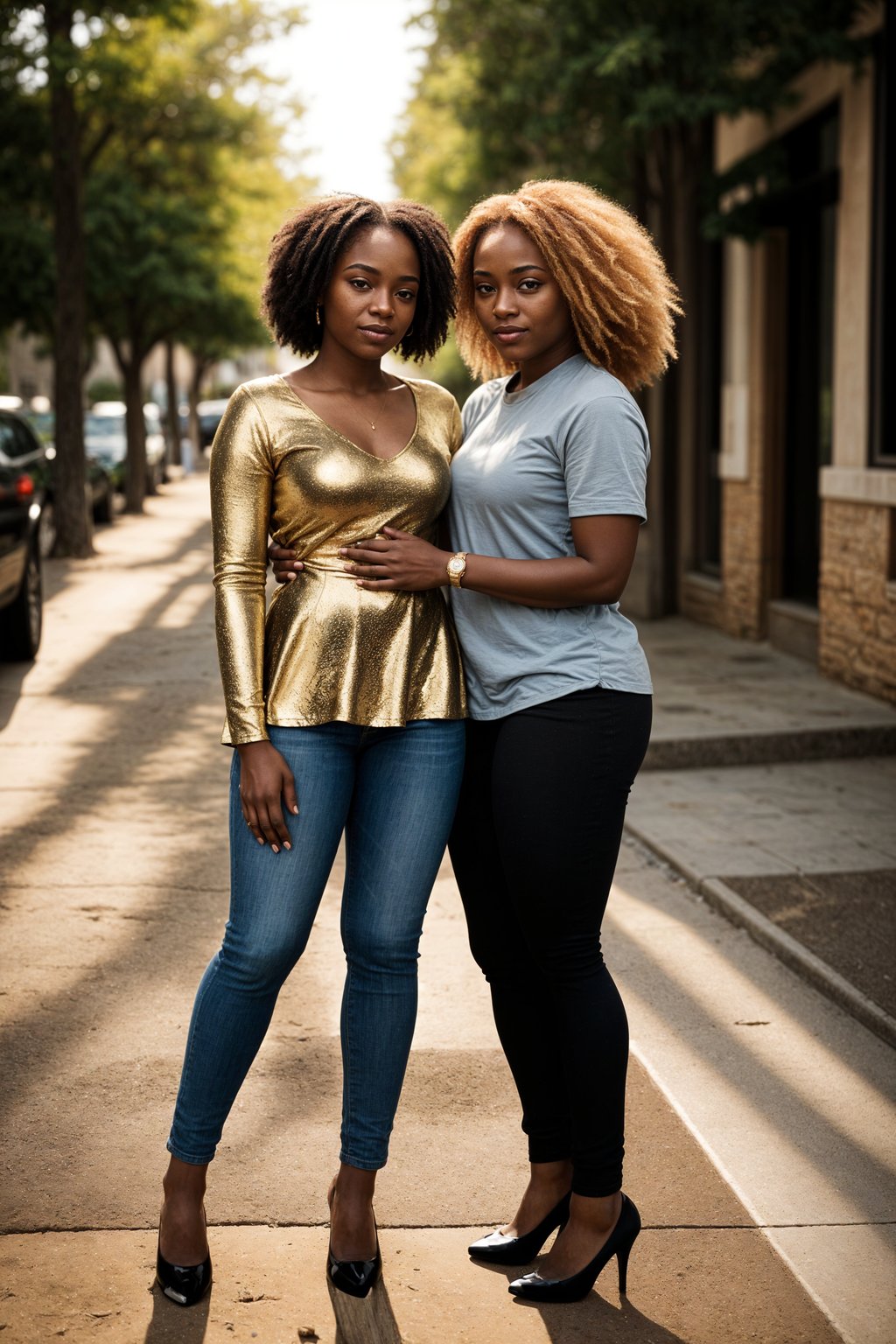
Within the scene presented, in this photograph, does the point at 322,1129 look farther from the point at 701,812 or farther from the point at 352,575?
the point at 701,812

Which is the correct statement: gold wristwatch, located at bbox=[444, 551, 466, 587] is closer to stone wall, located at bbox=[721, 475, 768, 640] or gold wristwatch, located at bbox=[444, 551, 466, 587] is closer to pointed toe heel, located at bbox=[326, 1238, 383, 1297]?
pointed toe heel, located at bbox=[326, 1238, 383, 1297]

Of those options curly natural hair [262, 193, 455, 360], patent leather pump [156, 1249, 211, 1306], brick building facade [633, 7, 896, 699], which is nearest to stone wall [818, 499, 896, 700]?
brick building facade [633, 7, 896, 699]

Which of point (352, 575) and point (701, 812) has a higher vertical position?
point (352, 575)

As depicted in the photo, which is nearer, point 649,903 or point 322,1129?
point 322,1129

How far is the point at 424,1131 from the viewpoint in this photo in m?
3.67

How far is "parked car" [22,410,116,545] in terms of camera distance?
1852cm

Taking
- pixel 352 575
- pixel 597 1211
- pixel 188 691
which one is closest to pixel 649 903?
pixel 597 1211

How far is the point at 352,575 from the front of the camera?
2.88 meters

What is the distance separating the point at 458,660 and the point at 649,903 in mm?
2880

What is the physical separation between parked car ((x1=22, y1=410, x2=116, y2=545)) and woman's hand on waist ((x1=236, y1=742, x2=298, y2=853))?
510 inches

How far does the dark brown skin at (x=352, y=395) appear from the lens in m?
2.91

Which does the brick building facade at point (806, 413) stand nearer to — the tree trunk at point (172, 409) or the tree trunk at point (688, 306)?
the tree trunk at point (688, 306)

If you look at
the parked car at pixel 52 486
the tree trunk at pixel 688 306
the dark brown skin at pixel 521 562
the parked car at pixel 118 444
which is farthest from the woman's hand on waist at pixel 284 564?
the parked car at pixel 118 444

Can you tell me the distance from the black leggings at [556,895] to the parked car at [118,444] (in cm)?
2632
